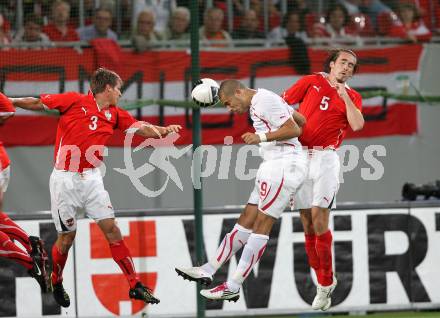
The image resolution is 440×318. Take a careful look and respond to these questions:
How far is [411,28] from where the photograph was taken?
561 inches

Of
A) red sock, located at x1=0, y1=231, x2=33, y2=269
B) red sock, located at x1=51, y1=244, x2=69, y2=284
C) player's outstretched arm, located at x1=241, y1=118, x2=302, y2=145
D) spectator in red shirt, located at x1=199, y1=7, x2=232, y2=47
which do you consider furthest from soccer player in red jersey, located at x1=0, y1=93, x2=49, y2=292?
spectator in red shirt, located at x1=199, y1=7, x2=232, y2=47

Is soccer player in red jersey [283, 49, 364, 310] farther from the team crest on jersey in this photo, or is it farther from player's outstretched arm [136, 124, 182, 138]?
the team crest on jersey

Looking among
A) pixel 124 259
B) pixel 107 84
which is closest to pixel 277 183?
pixel 124 259

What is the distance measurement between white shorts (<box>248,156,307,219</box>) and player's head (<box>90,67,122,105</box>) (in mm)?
1604

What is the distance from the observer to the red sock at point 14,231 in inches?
411

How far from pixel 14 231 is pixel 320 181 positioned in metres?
2.97

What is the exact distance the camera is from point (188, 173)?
41.9ft

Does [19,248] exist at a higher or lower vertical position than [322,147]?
lower

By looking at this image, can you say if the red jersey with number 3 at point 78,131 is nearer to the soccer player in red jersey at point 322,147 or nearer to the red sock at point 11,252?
the red sock at point 11,252

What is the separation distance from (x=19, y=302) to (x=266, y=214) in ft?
10.4

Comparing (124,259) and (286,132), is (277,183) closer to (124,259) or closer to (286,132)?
(286,132)

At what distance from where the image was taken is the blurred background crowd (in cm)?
1310

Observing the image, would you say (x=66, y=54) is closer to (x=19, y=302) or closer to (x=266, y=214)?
(x=19, y=302)

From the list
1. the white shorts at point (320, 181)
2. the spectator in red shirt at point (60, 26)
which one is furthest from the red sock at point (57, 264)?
the spectator in red shirt at point (60, 26)
